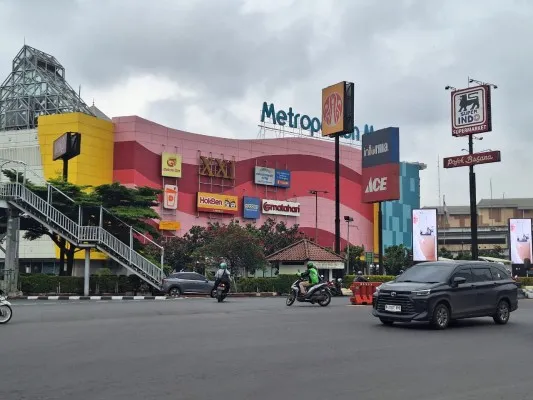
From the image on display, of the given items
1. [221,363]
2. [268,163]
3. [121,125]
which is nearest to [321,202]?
[268,163]

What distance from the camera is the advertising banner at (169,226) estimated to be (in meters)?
66.6

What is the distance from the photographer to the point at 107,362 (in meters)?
9.06

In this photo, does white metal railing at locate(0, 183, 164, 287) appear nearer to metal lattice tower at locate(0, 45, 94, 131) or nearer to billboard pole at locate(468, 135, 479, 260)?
billboard pole at locate(468, 135, 479, 260)

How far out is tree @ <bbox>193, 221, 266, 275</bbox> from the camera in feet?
140

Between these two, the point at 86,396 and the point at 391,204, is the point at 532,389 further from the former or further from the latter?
the point at 391,204

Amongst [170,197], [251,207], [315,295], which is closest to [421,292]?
[315,295]

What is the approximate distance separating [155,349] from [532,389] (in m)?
5.84

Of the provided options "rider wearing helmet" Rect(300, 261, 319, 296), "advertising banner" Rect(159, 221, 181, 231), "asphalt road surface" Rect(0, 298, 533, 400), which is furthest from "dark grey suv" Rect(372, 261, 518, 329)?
"advertising banner" Rect(159, 221, 181, 231)

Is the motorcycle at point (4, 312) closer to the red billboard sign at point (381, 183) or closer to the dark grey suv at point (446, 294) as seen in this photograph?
the dark grey suv at point (446, 294)

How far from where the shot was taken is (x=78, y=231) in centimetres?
3194

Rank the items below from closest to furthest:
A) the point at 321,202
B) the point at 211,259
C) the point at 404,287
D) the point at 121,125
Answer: the point at 404,287
the point at 211,259
the point at 121,125
the point at 321,202

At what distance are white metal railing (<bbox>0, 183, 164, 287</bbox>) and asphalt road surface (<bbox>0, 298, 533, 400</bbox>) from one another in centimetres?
1589

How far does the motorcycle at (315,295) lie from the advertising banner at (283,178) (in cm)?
5808

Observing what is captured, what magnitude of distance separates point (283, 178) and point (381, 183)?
39.0 metres
